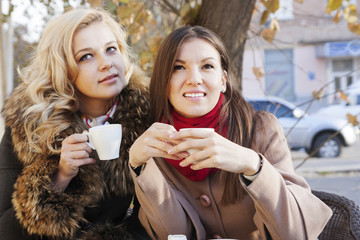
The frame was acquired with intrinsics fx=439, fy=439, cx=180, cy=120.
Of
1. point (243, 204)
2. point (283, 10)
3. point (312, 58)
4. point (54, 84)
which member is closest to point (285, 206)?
point (243, 204)

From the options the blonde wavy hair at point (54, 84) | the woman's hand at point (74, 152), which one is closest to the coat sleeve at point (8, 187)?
the blonde wavy hair at point (54, 84)

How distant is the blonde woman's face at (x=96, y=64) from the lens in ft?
8.08

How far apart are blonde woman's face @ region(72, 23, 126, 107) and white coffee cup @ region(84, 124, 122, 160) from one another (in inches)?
17.7

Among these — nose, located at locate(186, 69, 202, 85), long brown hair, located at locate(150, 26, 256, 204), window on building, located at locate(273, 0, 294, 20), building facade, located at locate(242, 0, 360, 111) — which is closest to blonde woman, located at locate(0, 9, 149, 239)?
long brown hair, located at locate(150, 26, 256, 204)

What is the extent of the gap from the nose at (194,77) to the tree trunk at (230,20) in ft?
3.67

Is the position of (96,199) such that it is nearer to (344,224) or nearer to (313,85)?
(344,224)

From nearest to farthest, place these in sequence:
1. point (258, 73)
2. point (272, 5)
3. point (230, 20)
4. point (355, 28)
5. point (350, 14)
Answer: point (272, 5)
point (230, 20)
point (350, 14)
point (355, 28)
point (258, 73)

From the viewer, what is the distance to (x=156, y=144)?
1.86 m

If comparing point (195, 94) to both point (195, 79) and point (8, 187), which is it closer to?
point (195, 79)

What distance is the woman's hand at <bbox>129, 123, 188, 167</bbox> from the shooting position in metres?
1.81

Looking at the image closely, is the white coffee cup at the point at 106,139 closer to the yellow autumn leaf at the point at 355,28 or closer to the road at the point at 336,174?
the yellow autumn leaf at the point at 355,28

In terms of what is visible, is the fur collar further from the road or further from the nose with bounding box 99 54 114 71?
the road

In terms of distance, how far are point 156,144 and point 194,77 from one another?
17.3 inches

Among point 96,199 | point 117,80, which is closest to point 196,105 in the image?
point 117,80
